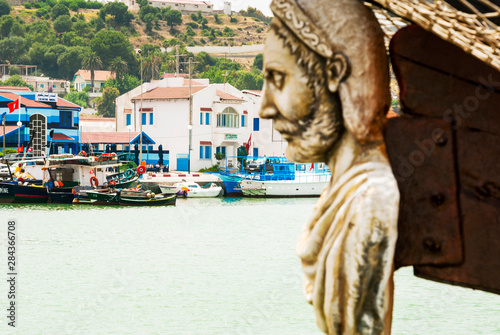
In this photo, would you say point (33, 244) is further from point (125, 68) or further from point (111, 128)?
point (125, 68)

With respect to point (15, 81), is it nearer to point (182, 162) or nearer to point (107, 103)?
point (107, 103)

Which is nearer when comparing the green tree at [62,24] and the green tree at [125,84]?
the green tree at [125,84]

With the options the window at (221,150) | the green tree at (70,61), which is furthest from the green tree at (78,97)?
the window at (221,150)

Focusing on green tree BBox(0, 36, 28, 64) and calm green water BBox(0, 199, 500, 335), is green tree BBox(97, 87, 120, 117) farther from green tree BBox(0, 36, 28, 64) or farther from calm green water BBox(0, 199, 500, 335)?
calm green water BBox(0, 199, 500, 335)

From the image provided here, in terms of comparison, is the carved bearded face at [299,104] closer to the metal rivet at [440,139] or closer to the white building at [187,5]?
the metal rivet at [440,139]

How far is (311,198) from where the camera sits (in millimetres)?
43375

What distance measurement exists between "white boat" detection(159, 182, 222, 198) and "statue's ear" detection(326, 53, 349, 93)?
127 feet

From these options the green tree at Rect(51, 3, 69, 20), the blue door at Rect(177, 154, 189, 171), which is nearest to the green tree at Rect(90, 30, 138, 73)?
the green tree at Rect(51, 3, 69, 20)

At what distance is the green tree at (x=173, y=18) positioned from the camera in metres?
153

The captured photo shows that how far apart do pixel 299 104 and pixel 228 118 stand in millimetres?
49502

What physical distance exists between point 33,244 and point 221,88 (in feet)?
102

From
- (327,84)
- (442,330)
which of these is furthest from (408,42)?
(442,330)

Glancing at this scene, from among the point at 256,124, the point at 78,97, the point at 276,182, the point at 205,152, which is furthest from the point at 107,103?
the point at 276,182

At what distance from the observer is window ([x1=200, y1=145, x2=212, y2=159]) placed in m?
50.8
